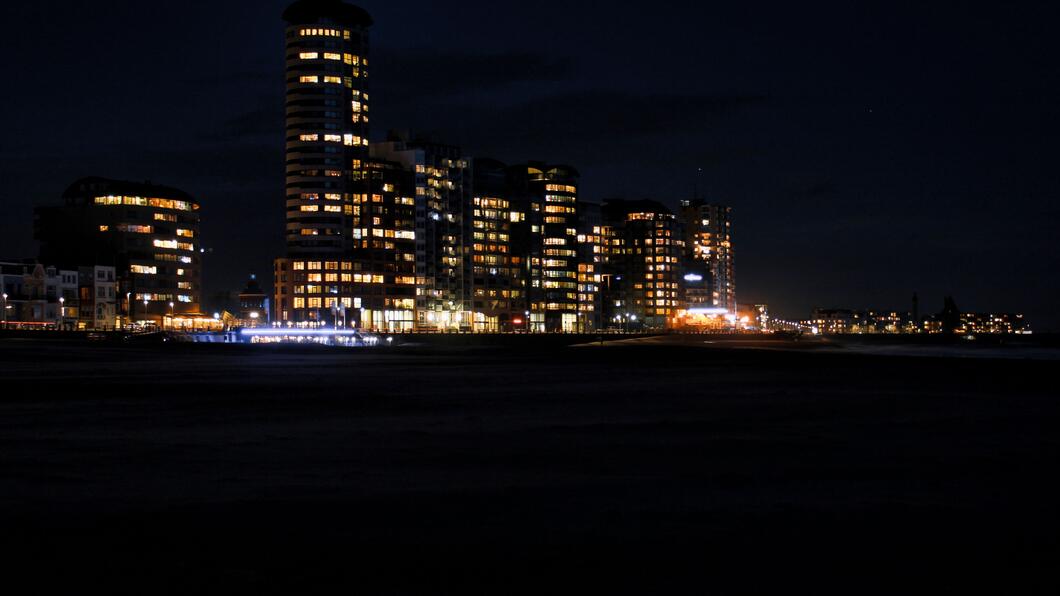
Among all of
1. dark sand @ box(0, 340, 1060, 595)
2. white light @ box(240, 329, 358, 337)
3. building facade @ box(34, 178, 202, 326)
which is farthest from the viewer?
building facade @ box(34, 178, 202, 326)

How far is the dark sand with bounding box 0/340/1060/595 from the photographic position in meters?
9.80

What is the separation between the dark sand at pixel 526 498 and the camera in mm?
9797

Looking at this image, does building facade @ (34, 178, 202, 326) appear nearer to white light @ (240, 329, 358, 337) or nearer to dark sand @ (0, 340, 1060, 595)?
white light @ (240, 329, 358, 337)

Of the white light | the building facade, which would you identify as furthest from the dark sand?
the building facade

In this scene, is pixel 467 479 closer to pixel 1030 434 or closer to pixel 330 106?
pixel 1030 434

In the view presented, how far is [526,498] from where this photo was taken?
13773 millimetres

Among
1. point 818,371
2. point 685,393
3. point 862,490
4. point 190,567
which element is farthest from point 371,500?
point 818,371

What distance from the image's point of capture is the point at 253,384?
1534 inches

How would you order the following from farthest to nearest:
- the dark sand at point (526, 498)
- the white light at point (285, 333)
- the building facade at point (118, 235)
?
1. the building facade at point (118, 235)
2. the white light at point (285, 333)
3. the dark sand at point (526, 498)

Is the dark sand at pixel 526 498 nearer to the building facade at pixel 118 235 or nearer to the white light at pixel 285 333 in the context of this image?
the white light at pixel 285 333

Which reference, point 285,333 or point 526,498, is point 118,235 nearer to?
point 285,333

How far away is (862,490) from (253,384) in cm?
2900

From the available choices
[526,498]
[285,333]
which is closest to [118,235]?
[285,333]

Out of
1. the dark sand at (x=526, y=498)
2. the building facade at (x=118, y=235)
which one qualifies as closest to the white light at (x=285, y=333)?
the building facade at (x=118, y=235)
